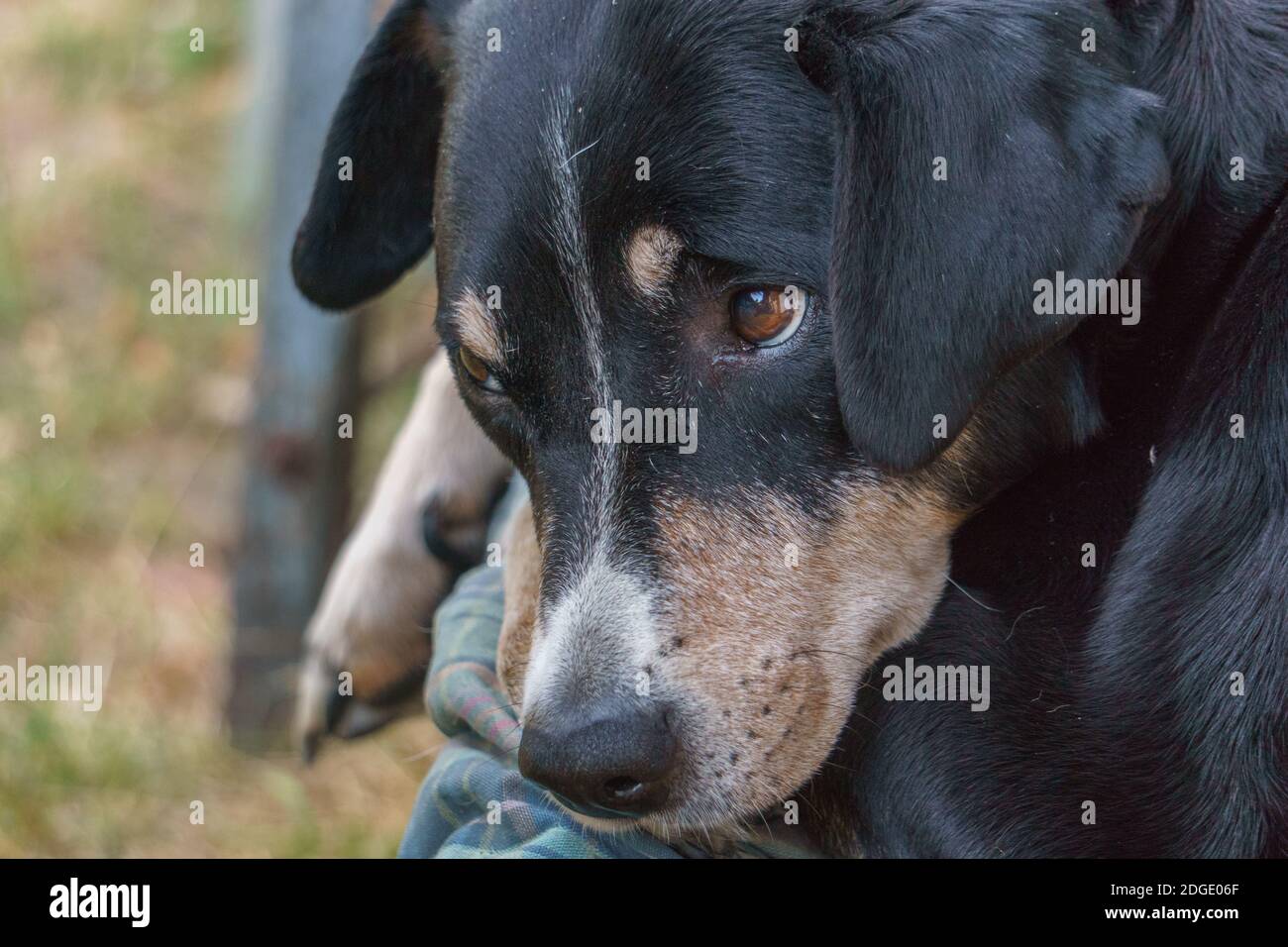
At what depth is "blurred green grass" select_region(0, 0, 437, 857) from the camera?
4.29 meters

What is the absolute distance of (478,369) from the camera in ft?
8.55

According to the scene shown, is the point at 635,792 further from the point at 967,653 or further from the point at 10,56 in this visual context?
the point at 10,56

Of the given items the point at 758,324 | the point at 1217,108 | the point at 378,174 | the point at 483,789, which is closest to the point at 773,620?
the point at 758,324

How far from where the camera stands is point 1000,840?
90.4 inches

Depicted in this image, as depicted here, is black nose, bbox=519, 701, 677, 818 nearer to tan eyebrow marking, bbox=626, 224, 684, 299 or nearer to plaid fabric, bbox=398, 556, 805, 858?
plaid fabric, bbox=398, 556, 805, 858

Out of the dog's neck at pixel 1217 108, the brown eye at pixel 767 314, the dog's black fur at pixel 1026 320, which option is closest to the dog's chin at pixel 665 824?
the dog's black fur at pixel 1026 320

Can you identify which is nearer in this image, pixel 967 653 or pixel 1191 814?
pixel 1191 814

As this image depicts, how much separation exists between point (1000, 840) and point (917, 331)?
76 cm

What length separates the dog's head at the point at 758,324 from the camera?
2.15 metres

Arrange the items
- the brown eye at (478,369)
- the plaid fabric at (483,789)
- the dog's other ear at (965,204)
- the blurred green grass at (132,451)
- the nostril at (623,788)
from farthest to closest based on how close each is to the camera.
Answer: the blurred green grass at (132,451) < the brown eye at (478,369) < the plaid fabric at (483,789) < the nostril at (623,788) < the dog's other ear at (965,204)

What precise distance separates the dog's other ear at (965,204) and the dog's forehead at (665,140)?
0.39ft

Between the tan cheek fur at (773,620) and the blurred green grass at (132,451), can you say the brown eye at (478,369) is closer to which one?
the tan cheek fur at (773,620)

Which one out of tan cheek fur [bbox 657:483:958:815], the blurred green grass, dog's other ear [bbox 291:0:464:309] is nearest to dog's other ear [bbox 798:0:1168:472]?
tan cheek fur [bbox 657:483:958:815]

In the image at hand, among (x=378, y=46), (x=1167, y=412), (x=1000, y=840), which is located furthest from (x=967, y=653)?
(x=378, y=46)
